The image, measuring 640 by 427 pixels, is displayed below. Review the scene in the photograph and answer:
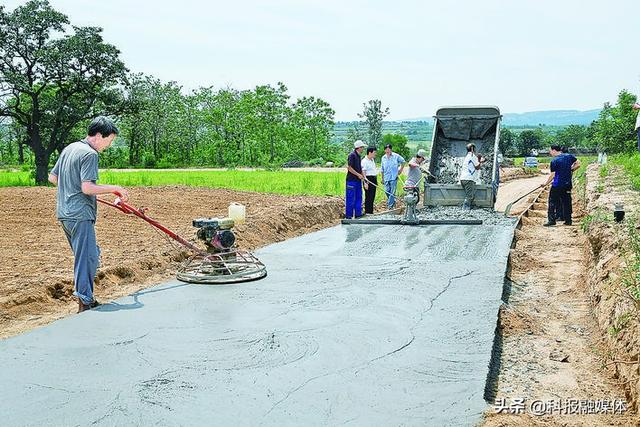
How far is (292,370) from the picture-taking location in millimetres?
3721

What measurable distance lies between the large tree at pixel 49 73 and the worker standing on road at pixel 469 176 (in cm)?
1205

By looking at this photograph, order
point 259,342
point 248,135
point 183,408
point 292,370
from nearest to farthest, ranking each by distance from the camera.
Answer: point 183,408 < point 292,370 < point 259,342 < point 248,135

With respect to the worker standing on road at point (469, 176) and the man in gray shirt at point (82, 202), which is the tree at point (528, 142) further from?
the man in gray shirt at point (82, 202)

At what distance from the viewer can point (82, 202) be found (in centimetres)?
514

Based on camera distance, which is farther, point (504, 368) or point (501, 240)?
point (501, 240)

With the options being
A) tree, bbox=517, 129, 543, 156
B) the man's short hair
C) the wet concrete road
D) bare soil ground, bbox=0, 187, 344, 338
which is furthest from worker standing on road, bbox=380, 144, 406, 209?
tree, bbox=517, 129, 543, 156

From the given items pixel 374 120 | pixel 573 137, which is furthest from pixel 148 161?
pixel 573 137

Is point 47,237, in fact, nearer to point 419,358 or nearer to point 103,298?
point 103,298

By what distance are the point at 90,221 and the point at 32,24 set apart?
16.1 m

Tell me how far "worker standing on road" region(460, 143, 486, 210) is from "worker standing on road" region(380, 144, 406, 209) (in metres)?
1.23

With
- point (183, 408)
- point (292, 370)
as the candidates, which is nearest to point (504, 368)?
point (292, 370)

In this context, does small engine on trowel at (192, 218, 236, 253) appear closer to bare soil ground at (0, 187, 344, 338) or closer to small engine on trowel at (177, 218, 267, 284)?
small engine on trowel at (177, 218, 267, 284)

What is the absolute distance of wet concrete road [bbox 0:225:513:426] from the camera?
125 inches

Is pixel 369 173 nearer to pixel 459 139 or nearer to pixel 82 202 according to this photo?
pixel 459 139
